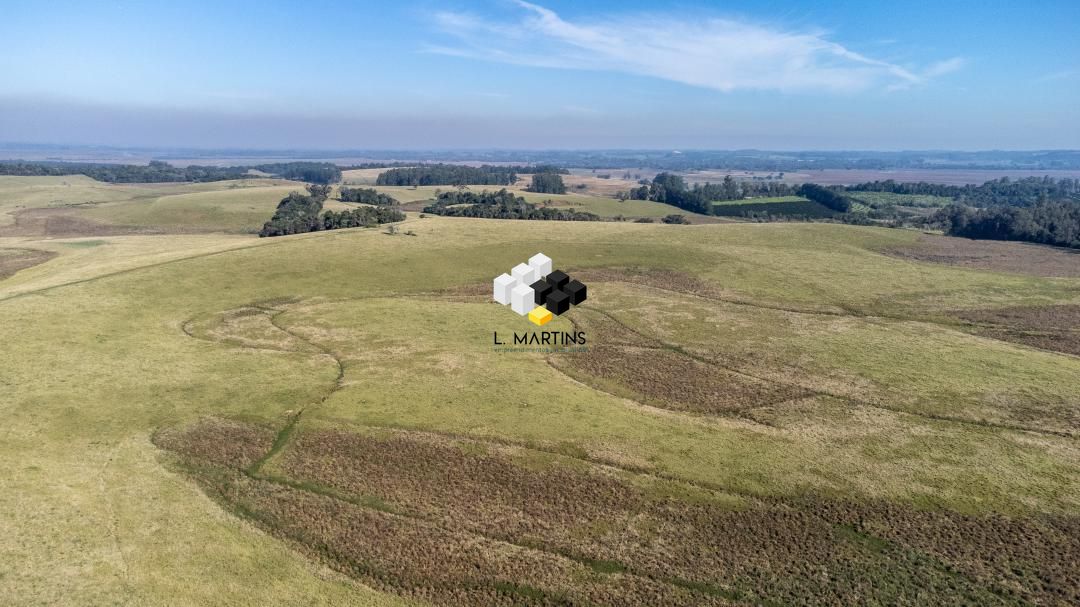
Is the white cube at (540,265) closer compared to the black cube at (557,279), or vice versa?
the white cube at (540,265)

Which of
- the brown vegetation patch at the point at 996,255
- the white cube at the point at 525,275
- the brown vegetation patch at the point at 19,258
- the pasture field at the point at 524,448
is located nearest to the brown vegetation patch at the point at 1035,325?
the pasture field at the point at 524,448

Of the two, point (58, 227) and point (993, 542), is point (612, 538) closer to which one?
point (993, 542)

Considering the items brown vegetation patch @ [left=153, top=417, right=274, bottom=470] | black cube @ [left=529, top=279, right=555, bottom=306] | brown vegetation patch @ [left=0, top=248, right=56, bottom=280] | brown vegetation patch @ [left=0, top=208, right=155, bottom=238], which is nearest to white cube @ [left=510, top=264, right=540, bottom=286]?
black cube @ [left=529, top=279, right=555, bottom=306]

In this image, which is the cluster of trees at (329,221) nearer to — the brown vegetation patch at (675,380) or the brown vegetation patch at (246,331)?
the brown vegetation patch at (246,331)

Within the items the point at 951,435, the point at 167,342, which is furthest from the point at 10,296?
the point at 951,435

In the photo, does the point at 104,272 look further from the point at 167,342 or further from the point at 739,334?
the point at 739,334

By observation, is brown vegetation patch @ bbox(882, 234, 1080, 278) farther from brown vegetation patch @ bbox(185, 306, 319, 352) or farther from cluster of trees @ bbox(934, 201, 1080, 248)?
brown vegetation patch @ bbox(185, 306, 319, 352)

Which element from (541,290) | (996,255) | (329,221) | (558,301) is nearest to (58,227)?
(329,221)
